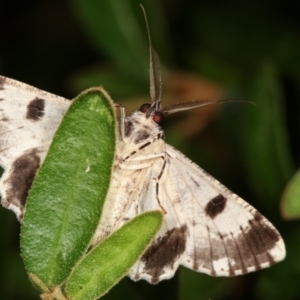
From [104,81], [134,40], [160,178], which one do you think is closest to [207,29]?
[134,40]

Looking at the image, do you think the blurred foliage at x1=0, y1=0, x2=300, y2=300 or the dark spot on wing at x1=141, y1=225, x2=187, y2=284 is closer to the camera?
the dark spot on wing at x1=141, y1=225, x2=187, y2=284

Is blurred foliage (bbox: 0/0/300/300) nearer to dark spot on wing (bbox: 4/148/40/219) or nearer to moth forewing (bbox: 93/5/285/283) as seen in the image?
moth forewing (bbox: 93/5/285/283)

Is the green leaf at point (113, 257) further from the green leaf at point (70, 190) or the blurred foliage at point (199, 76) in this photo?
the blurred foliage at point (199, 76)

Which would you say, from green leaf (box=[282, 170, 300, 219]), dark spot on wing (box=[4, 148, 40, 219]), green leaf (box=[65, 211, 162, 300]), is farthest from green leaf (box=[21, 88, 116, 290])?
green leaf (box=[282, 170, 300, 219])

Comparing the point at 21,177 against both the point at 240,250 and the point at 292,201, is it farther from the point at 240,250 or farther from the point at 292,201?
the point at 292,201

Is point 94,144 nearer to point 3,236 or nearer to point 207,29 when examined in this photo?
point 3,236

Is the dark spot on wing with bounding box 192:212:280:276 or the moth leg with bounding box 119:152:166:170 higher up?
the moth leg with bounding box 119:152:166:170
